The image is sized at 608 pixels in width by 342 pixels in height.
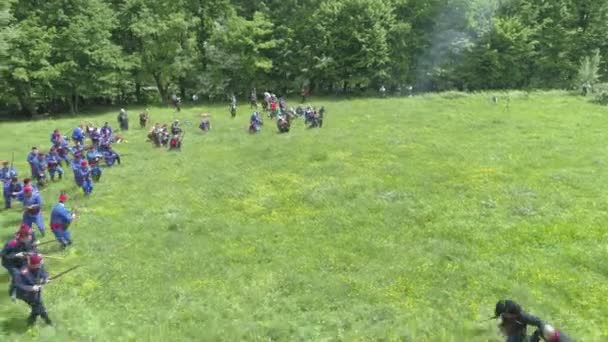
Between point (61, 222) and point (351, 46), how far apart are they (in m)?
52.0

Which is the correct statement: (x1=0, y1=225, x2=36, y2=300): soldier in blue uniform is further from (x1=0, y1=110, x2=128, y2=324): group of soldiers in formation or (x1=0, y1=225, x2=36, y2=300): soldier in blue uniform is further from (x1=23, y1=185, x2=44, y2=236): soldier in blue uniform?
(x1=23, y1=185, x2=44, y2=236): soldier in blue uniform

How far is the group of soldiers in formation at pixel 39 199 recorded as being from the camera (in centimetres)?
1584

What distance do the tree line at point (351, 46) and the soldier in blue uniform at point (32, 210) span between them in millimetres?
41225

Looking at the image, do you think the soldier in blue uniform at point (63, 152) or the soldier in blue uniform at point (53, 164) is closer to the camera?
the soldier in blue uniform at point (53, 164)

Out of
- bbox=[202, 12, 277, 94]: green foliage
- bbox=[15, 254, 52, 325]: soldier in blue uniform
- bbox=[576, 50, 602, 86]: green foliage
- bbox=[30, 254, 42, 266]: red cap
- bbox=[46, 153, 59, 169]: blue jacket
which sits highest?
bbox=[202, 12, 277, 94]: green foliage

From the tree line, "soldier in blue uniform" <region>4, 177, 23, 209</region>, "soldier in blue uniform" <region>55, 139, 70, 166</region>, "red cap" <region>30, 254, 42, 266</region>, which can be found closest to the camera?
"red cap" <region>30, 254, 42, 266</region>

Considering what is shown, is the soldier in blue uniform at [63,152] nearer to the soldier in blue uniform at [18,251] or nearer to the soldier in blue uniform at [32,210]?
the soldier in blue uniform at [32,210]

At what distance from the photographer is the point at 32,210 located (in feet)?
71.8

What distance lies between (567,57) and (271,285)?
201ft

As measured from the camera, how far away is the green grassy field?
16.8m

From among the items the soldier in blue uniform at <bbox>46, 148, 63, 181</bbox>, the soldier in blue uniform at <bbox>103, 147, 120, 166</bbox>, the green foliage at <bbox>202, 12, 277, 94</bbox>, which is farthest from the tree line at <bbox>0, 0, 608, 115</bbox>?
the soldier in blue uniform at <bbox>46, 148, 63, 181</bbox>

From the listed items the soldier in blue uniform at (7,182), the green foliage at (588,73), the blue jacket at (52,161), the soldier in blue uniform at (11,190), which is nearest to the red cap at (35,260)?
the soldier in blue uniform at (11,190)

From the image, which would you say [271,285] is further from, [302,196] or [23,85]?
[23,85]

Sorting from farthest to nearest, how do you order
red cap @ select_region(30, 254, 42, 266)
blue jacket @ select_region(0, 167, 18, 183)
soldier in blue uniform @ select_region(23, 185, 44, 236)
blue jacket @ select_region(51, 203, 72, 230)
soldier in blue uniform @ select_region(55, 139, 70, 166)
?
soldier in blue uniform @ select_region(55, 139, 70, 166), blue jacket @ select_region(0, 167, 18, 183), soldier in blue uniform @ select_region(23, 185, 44, 236), blue jacket @ select_region(51, 203, 72, 230), red cap @ select_region(30, 254, 42, 266)
